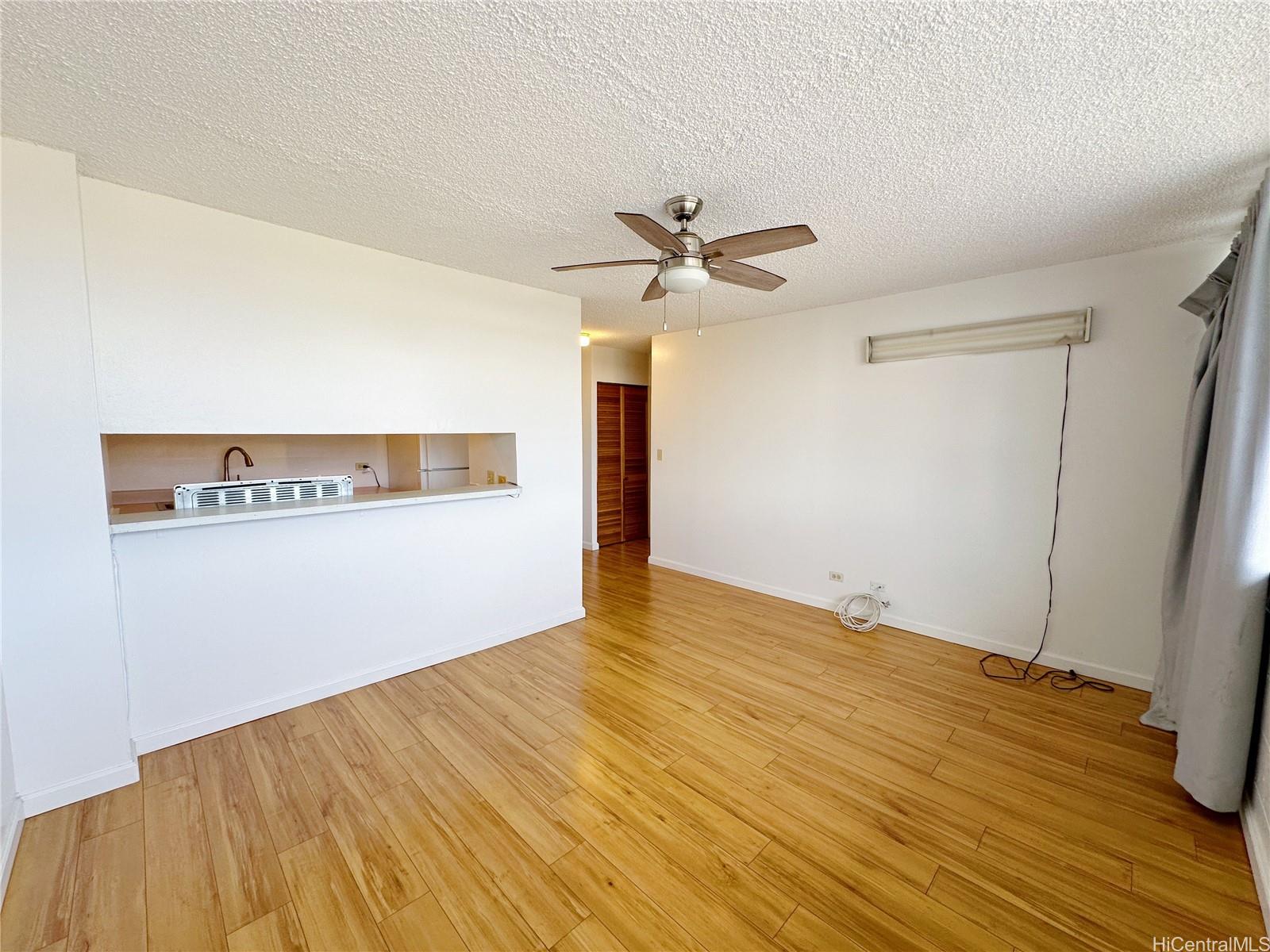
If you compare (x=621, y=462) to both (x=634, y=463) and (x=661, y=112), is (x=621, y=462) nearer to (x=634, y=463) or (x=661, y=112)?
(x=634, y=463)

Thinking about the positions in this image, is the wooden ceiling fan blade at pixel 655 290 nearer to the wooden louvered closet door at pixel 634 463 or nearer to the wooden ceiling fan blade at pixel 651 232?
the wooden ceiling fan blade at pixel 651 232

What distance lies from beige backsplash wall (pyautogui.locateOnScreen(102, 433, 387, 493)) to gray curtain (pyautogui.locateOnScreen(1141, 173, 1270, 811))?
4446 millimetres

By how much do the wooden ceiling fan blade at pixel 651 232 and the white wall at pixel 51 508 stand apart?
79.1 inches

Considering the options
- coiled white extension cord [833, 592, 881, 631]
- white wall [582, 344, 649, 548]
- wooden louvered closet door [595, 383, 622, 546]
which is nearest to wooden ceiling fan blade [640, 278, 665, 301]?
coiled white extension cord [833, 592, 881, 631]

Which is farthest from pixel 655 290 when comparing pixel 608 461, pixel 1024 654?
pixel 608 461

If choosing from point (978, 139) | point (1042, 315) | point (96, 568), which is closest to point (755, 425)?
point (1042, 315)

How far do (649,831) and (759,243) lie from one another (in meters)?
2.19

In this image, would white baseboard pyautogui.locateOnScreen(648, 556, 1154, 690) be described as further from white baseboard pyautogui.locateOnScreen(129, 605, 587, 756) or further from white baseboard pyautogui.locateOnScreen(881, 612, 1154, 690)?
white baseboard pyautogui.locateOnScreen(129, 605, 587, 756)

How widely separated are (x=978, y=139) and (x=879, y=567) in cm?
285

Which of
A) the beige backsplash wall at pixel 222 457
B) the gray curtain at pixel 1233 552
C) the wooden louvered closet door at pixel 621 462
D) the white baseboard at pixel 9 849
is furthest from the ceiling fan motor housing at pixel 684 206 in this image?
the wooden louvered closet door at pixel 621 462

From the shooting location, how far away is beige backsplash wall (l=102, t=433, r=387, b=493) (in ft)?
9.94

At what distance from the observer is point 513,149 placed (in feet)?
5.56

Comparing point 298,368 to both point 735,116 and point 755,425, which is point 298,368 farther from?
point 755,425

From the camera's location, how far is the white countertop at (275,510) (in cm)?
206
